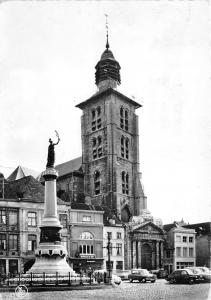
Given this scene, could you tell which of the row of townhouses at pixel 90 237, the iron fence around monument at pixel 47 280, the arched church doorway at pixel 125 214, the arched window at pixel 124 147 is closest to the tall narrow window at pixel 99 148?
the arched window at pixel 124 147

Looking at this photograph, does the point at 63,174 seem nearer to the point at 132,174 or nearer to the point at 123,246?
the point at 132,174

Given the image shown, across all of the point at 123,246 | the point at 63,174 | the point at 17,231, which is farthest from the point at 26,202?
the point at 63,174

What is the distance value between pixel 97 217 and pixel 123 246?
6500 mm

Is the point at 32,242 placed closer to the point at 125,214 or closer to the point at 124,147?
the point at 125,214

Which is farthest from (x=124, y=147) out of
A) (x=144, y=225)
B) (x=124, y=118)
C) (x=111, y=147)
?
(x=144, y=225)

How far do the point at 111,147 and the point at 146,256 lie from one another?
630 inches

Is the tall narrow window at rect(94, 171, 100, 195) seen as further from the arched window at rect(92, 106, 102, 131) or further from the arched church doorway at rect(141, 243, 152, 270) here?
the arched church doorway at rect(141, 243, 152, 270)

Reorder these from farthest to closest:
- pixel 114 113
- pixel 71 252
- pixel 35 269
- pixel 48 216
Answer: pixel 114 113 → pixel 71 252 → pixel 48 216 → pixel 35 269

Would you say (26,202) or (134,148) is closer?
(26,202)

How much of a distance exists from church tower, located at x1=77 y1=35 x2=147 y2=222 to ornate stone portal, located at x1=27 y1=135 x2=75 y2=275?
3363cm

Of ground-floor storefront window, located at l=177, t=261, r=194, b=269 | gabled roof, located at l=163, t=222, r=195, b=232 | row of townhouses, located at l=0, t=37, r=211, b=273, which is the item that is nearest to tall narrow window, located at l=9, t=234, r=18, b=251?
row of townhouses, located at l=0, t=37, r=211, b=273

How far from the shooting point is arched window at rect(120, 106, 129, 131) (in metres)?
70.6

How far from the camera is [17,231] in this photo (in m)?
43.8

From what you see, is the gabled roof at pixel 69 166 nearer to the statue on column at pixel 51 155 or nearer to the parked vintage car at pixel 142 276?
the parked vintage car at pixel 142 276
